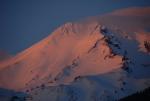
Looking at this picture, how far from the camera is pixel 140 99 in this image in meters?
196

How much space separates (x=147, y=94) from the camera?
19675 cm

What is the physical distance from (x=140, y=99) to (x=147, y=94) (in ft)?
10.8
